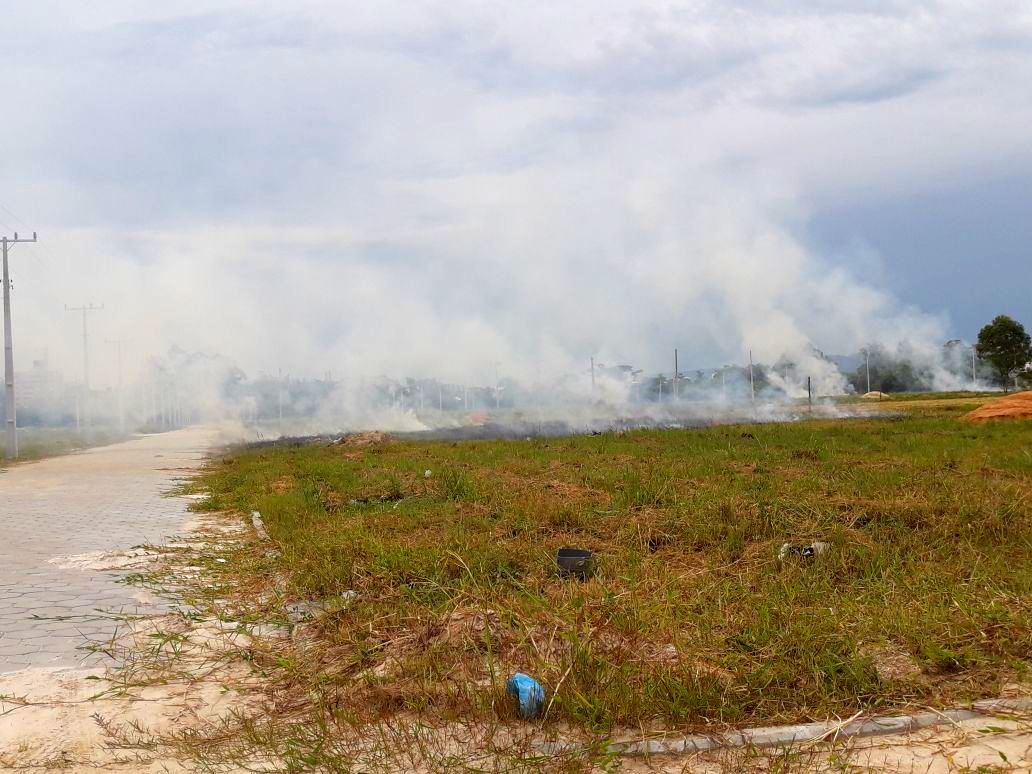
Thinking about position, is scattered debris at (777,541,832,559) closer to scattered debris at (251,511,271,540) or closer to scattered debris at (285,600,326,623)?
scattered debris at (285,600,326,623)

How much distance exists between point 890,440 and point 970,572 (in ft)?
41.1

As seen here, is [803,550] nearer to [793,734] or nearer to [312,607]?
[793,734]

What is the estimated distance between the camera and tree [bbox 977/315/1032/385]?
57219 mm

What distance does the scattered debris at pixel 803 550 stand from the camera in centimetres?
602

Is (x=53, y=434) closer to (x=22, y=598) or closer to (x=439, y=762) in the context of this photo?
(x=22, y=598)

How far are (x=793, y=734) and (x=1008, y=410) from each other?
79.7 ft

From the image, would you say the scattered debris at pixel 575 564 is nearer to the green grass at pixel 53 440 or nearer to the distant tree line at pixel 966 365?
the green grass at pixel 53 440

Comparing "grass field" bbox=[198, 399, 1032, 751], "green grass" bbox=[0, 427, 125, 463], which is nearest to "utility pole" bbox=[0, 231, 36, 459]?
"green grass" bbox=[0, 427, 125, 463]

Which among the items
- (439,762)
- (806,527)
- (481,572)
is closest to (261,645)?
(481,572)

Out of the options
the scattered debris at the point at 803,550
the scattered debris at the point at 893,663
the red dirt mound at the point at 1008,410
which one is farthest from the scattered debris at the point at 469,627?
the red dirt mound at the point at 1008,410

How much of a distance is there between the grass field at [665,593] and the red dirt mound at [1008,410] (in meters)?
14.3

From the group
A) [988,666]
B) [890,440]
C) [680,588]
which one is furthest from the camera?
[890,440]

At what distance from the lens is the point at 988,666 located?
3742 millimetres

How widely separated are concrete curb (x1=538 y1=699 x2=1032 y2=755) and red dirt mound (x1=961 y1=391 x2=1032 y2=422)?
22838 mm
